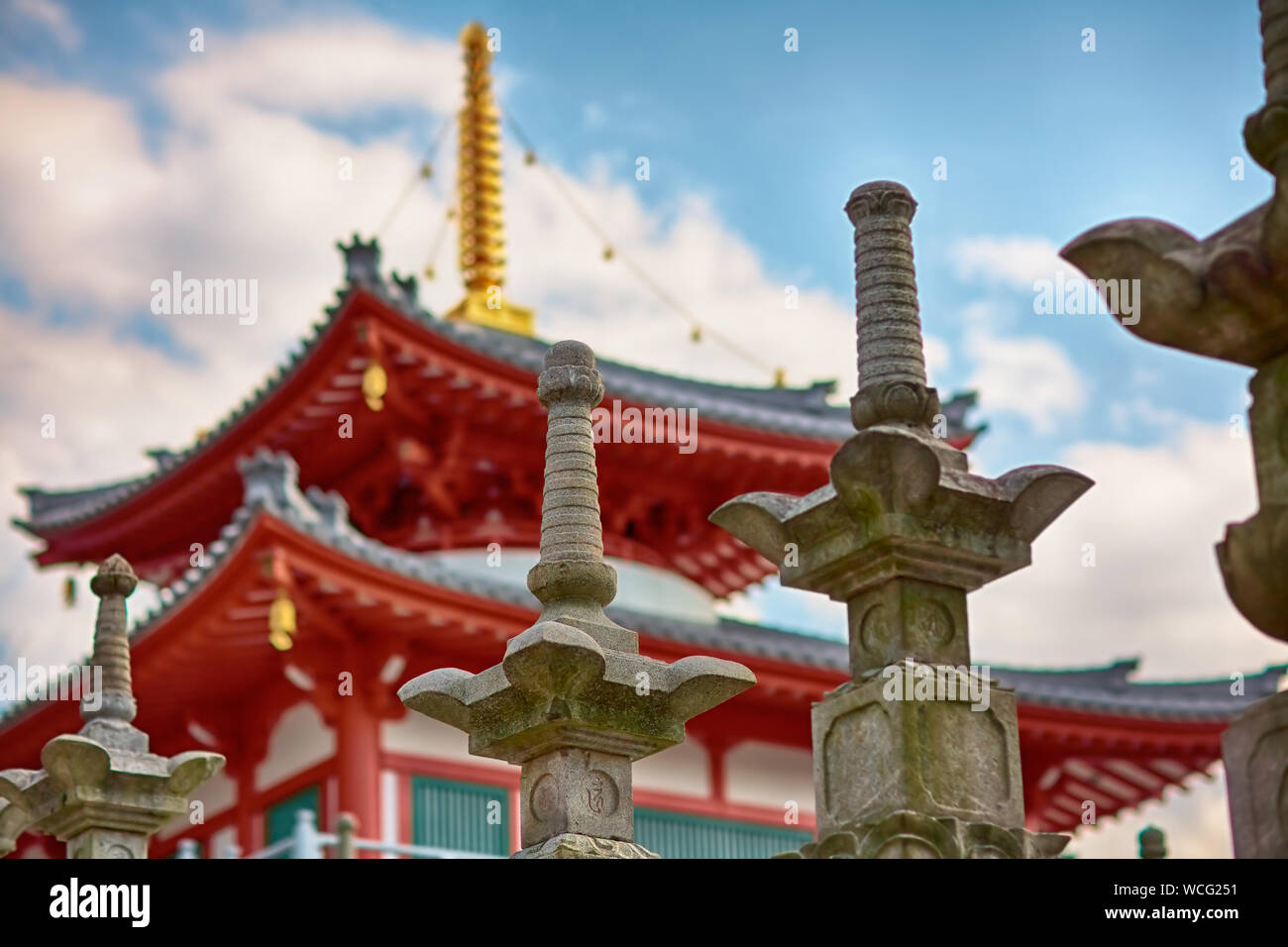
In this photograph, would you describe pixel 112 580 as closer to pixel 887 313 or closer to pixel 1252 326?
pixel 887 313

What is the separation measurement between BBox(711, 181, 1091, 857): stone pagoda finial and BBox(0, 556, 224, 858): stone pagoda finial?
3972 mm

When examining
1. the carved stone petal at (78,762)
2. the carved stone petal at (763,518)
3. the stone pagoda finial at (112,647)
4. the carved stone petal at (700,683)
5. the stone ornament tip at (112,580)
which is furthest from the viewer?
the stone ornament tip at (112,580)

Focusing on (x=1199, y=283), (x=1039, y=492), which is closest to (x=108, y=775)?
(x=1039, y=492)

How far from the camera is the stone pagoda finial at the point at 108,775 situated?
365 inches

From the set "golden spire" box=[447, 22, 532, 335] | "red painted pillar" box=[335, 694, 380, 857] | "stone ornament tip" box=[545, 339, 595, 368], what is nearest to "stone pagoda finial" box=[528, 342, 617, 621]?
"stone ornament tip" box=[545, 339, 595, 368]

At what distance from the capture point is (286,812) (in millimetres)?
19000

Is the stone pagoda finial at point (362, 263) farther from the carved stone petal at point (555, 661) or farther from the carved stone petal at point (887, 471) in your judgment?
the carved stone petal at point (887, 471)

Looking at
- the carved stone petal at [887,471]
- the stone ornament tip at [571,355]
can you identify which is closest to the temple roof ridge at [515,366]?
the stone ornament tip at [571,355]

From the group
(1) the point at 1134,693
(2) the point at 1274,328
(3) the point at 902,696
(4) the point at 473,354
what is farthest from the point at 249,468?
(2) the point at 1274,328

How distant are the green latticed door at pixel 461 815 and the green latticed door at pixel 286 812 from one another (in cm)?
98
